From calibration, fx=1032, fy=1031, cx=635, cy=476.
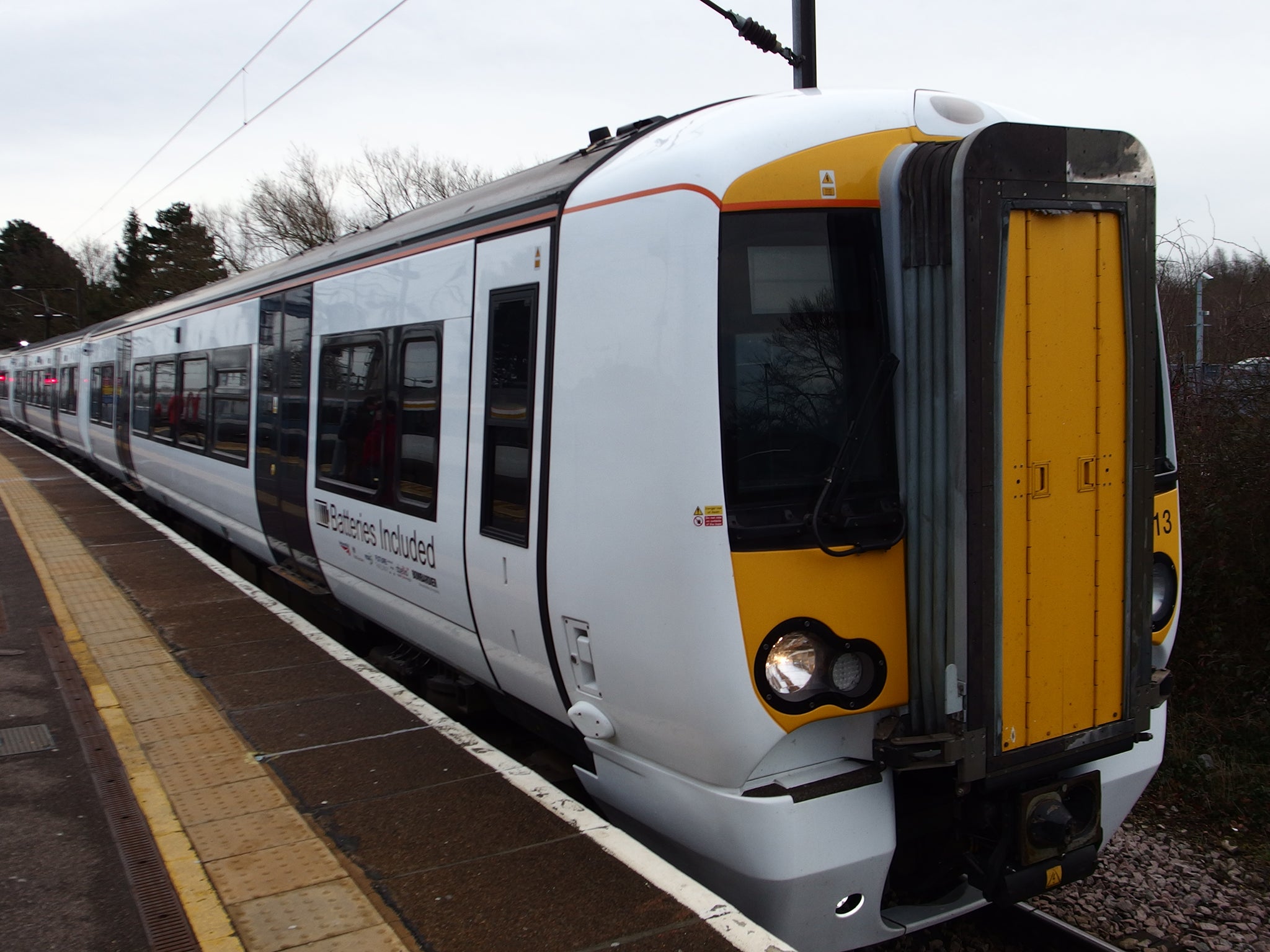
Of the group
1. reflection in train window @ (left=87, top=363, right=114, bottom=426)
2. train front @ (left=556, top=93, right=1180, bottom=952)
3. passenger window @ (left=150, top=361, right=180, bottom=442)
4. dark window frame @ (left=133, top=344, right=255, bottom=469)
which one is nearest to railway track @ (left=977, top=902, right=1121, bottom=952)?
train front @ (left=556, top=93, right=1180, bottom=952)

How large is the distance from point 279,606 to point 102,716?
82.8 inches

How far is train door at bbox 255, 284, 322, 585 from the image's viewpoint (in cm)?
675

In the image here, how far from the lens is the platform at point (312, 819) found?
3053 mm

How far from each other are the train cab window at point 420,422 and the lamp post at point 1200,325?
5.03 m

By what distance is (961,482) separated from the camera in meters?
3.00

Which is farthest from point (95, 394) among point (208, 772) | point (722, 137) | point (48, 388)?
point (722, 137)

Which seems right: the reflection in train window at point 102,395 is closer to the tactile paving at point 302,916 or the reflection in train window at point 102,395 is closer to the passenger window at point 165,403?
the passenger window at point 165,403

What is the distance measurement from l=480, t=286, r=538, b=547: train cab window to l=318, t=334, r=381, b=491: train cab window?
1.19 meters

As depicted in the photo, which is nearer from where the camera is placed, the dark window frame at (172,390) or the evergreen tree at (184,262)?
the dark window frame at (172,390)

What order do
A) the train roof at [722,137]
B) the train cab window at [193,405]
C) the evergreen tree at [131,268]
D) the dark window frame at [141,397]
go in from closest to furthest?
the train roof at [722,137] → the train cab window at [193,405] → the dark window frame at [141,397] → the evergreen tree at [131,268]

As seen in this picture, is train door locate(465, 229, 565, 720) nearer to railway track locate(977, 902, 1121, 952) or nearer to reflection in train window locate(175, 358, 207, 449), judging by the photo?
railway track locate(977, 902, 1121, 952)

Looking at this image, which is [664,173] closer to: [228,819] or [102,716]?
[228,819]

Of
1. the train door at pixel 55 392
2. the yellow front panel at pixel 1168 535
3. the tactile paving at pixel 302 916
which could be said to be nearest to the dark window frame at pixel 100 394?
the train door at pixel 55 392

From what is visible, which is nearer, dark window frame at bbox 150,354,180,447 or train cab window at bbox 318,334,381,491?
train cab window at bbox 318,334,381,491
